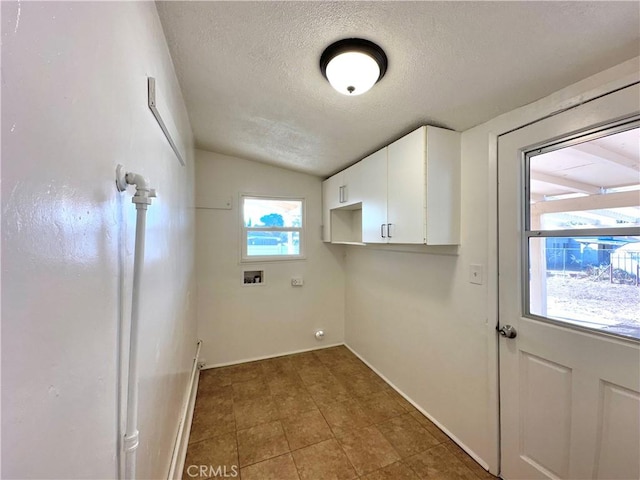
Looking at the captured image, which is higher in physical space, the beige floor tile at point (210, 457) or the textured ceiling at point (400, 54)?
the textured ceiling at point (400, 54)

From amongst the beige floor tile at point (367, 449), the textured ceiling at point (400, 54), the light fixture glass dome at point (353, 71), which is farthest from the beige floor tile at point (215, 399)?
the light fixture glass dome at point (353, 71)

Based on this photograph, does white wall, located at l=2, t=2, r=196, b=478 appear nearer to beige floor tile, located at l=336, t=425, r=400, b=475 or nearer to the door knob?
beige floor tile, located at l=336, t=425, r=400, b=475

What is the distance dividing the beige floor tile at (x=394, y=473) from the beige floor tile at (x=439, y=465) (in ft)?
0.12

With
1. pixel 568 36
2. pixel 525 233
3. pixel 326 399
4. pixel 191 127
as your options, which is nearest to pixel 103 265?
pixel 568 36

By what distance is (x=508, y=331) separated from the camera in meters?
1.47

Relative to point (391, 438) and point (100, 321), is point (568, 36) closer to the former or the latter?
point (100, 321)

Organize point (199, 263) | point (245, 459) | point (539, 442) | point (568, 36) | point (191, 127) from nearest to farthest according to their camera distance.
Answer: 1. point (568, 36)
2. point (539, 442)
3. point (245, 459)
4. point (191, 127)
5. point (199, 263)

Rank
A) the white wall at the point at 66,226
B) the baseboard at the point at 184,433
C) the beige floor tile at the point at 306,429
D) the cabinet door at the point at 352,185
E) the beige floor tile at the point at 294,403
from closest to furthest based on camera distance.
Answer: the white wall at the point at 66,226, the baseboard at the point at 184,433, the beige floor tile at the point at 306,429, the beige floor tile at the point at 294,403, the cabinet door at the point at 352,185

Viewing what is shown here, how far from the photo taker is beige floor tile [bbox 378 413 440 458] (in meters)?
1.75

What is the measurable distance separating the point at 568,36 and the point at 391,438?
7.92ft

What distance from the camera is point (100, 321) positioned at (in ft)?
1.95

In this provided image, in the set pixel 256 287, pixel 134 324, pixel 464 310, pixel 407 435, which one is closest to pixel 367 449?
pixel 407 435

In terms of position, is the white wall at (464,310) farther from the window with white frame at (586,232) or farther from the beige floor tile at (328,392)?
the beige floor tile at (328,392)

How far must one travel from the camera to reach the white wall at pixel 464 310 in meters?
1.53
